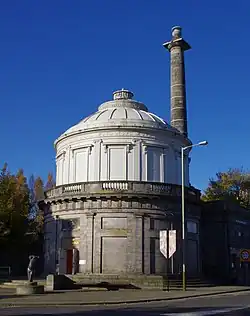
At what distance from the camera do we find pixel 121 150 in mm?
45094

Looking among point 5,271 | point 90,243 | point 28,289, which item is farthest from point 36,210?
point 28,289

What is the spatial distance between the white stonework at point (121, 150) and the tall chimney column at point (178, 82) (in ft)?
35.2

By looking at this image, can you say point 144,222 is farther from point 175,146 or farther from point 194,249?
point 175,146

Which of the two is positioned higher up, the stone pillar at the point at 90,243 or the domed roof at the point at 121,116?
the domed roof at the point at 121,116

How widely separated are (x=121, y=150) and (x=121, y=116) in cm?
390

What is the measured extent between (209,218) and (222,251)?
343 cm

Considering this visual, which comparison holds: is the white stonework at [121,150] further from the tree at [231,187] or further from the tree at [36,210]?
the tree at [231,187]

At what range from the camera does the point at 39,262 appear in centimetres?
5044

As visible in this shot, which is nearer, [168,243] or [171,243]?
[171,243]

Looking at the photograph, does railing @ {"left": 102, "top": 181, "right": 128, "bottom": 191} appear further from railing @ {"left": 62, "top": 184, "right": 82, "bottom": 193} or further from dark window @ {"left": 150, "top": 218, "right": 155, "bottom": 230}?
dark window @ {"left": 150, "top": 218, "right": 155, "bottom": 230}

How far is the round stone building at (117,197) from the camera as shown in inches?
1596

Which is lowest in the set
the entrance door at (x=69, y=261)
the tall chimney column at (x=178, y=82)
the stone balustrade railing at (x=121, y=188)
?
the entrance door at (x=69, y=261)

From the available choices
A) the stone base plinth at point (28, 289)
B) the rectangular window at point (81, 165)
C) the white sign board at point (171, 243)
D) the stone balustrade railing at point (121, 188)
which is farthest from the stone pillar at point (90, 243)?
the stone base plinth at point (28, 289)

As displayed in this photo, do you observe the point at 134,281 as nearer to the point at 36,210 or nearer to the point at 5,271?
the point at 5,271
